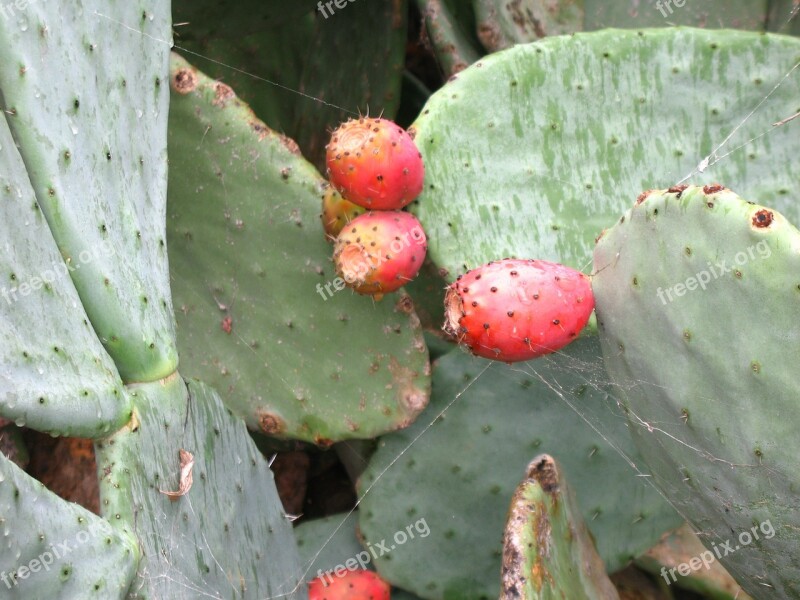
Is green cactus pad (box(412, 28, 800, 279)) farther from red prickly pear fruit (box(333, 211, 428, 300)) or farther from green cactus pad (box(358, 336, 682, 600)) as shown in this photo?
green cactus pad (box(358, 336, 682, 600))

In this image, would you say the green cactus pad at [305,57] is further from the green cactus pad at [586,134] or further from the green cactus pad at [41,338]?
the green cactus pad at [41,338]

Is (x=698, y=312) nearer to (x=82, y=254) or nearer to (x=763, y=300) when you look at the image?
(x=763, y=300)

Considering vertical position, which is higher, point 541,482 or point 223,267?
point 223,267

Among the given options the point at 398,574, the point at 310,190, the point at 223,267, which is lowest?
the point at 398,574

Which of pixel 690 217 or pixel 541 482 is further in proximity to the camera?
pixel 541 482

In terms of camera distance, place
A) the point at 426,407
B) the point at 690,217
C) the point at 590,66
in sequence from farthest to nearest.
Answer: the point at 426,407
the point at 590,66
the point at 690,217

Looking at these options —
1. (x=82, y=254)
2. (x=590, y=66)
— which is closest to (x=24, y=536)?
(x=82, y=254)

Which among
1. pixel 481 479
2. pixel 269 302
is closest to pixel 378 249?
pixel 269 302
